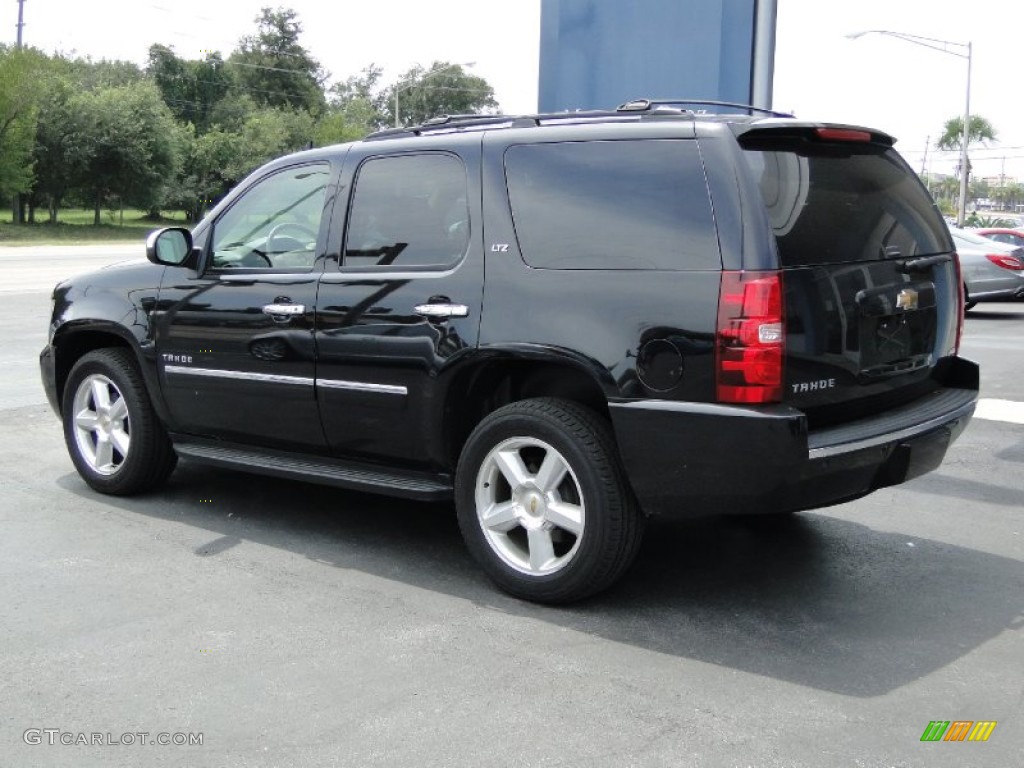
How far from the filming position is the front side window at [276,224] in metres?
5.42

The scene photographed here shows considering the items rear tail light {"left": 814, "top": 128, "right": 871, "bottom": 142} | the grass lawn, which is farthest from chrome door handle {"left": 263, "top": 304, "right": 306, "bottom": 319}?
the grass lawn

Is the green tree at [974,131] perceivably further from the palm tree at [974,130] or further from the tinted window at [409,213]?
the tinted window at [409,213]

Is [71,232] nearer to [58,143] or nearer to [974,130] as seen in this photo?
[58,143]

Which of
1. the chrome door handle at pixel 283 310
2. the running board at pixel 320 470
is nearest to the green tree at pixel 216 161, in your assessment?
the running board at pixel 320 470

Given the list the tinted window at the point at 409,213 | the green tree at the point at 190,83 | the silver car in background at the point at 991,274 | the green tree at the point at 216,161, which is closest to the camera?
the tinted window at the point at 409,213

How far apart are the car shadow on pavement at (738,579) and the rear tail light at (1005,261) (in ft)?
46.0

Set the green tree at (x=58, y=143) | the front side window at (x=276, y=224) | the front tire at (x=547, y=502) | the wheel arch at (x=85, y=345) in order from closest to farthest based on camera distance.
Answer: the front tire at (x=547, y=502), the front side window at (x=276, y=224), the wheel arch at (x=85, y=345), the green tree at (x=58, y=143)

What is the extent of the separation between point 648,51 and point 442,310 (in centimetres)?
496

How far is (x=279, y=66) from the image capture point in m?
105

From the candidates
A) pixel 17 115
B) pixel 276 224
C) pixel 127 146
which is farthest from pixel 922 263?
pixel 127 146

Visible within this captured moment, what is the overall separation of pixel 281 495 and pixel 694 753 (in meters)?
3.56

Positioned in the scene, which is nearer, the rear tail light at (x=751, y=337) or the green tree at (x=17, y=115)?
the rear tail light at (x=751, y=337)

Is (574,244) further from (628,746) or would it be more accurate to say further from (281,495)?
(281,495)

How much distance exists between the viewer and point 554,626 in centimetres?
437
